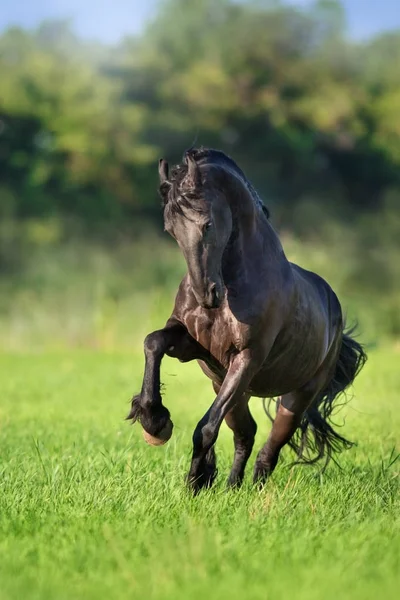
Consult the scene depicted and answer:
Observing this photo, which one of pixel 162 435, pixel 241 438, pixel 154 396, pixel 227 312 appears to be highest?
pixel 227 312

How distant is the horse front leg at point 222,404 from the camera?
5.39 m

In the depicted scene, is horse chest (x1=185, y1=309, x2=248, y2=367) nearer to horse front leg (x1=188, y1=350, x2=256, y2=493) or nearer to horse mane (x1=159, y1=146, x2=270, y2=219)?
horse front leg (x1=188, y1=350, x2=256, y2=493)

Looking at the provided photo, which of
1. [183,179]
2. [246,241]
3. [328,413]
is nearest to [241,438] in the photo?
[328,413]

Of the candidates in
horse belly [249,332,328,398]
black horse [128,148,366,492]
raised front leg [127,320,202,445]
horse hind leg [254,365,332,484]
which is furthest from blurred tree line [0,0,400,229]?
raised front leg [127,320,202,445]

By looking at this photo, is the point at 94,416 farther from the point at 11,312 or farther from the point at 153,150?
the point at 153,150

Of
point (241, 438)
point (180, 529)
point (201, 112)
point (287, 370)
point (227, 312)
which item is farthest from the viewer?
point (201, 112)

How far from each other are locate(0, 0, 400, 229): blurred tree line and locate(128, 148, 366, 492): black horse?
27.3 m

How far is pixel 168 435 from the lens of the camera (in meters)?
5.48

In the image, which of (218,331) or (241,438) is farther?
(241,438)

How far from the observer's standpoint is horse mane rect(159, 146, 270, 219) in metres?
5.05

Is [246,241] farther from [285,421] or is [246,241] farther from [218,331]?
[285,421]

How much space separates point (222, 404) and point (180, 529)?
3.22 feet

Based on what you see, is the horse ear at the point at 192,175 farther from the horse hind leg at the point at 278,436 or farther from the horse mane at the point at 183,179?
the horse hind leg at the point at 278,436

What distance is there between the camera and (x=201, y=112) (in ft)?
126
